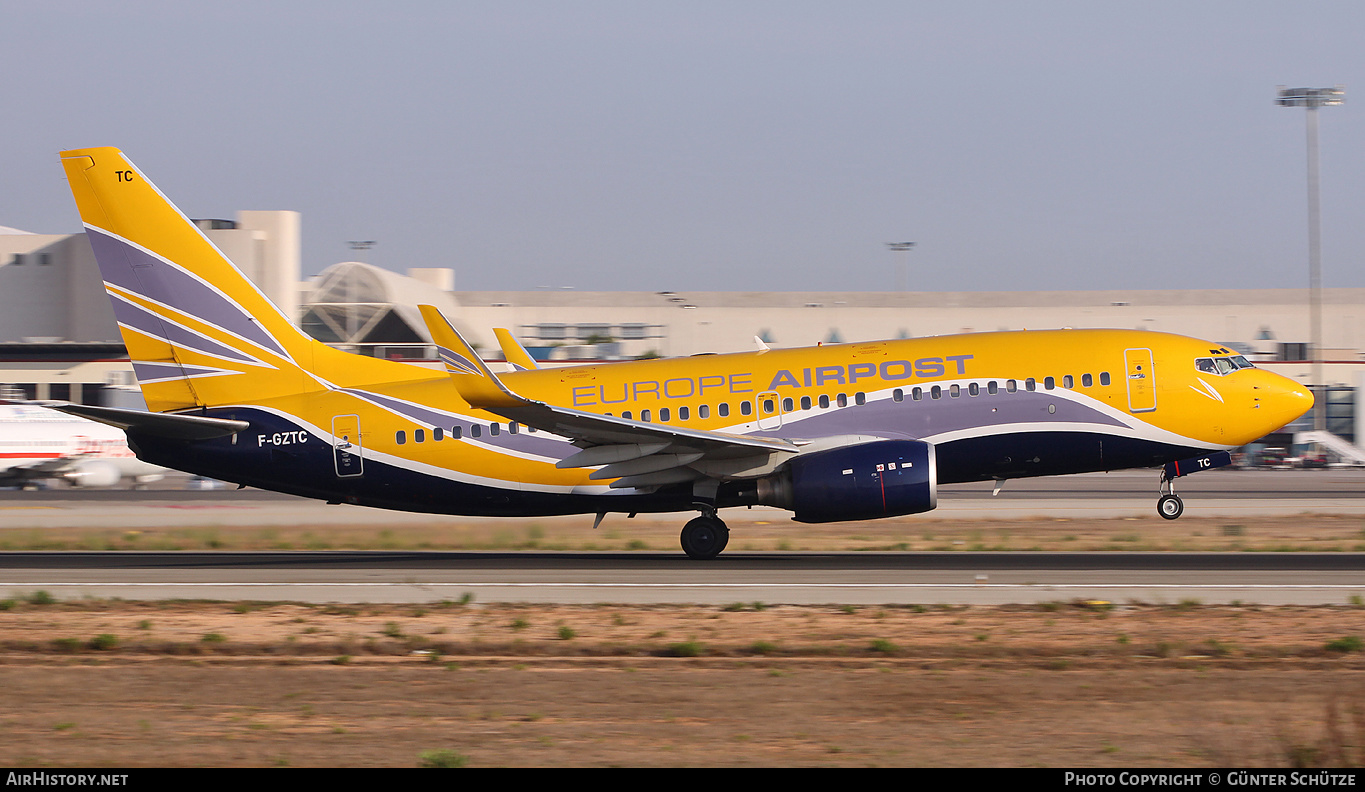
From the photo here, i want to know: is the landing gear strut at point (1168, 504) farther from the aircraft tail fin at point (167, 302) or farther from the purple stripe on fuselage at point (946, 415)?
the aircraft tail fin at point (167, 302)

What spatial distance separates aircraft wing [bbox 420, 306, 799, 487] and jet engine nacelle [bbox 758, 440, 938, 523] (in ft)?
2.93

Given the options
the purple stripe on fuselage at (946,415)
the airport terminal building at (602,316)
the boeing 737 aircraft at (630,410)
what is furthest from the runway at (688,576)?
the airport terminal building at (602,316)

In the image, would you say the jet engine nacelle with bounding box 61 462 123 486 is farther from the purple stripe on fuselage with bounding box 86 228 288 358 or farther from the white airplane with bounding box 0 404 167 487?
the purple stripe on fuselage with bounding box 86 228 288 358

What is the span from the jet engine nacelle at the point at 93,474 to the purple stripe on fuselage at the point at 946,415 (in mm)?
48467

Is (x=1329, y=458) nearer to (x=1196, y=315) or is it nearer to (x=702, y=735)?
(x=1196, y=315)

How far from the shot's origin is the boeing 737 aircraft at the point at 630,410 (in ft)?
75.9

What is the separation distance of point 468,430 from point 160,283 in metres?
7.04

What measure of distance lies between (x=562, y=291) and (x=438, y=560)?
85176mm

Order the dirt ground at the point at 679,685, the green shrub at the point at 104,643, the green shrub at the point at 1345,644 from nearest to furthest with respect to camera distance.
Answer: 1. the dirt ground at the point at 679,685
2. the green shrub at the point at 1345,644
3. the green shrub at the point at 104,643

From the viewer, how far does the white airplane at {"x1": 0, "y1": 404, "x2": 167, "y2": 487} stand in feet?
197

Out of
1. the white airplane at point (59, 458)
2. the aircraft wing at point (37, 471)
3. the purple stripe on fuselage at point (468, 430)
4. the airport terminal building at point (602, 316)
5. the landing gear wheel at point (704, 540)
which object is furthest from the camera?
the airport terminal building at point (602, 316)

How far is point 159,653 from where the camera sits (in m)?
14.1

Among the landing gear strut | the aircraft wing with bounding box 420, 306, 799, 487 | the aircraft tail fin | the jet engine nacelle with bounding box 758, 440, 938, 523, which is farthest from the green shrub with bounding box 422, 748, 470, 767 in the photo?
the landing gear strut
